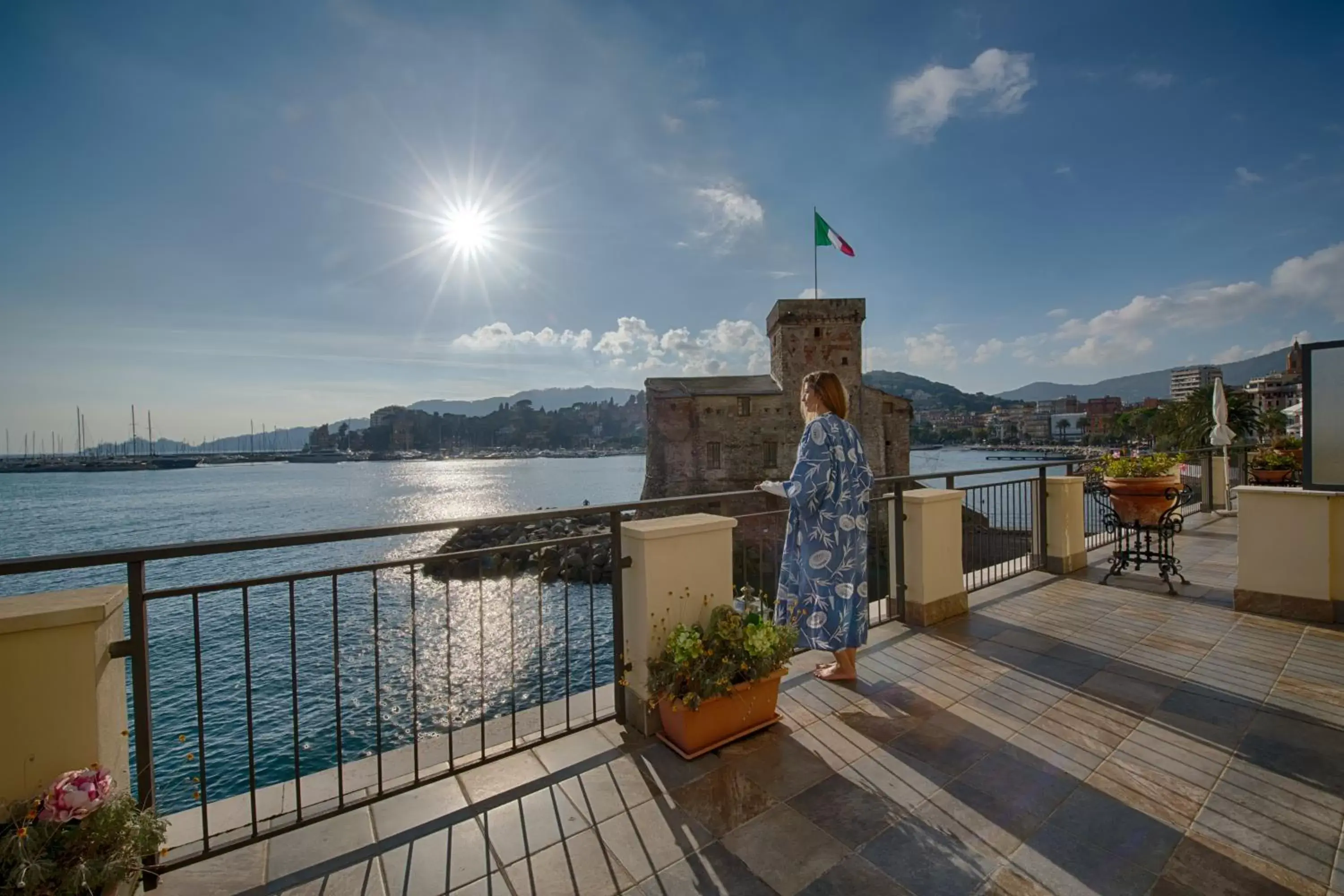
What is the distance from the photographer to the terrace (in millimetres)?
1936

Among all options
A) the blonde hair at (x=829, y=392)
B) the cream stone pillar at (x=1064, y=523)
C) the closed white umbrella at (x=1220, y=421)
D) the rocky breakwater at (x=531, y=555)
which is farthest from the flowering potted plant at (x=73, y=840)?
the rocky breakwater at (x=531, y=555)

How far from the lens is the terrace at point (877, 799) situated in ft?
6.35

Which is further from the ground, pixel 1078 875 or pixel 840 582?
pixel 840 582

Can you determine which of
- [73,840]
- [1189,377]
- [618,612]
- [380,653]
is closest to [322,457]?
[380,653]

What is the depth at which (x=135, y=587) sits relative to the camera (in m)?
1.96

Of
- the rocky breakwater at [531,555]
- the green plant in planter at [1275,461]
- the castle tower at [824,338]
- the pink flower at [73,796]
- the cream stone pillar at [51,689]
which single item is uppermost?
the castle tower at [824,338]

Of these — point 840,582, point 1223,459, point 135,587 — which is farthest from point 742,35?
point 1223,459

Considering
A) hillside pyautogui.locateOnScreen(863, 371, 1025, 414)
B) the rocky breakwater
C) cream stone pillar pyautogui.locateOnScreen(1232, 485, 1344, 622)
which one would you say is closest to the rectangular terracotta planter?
cream stone pillar pyautogui.locateOnScreen(1232, 485, 1344, 622)

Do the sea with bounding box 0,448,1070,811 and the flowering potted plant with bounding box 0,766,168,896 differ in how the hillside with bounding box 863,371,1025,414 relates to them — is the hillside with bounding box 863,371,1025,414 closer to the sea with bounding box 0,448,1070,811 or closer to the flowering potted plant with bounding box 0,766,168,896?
the sea with bounding box 0,448,1070,811

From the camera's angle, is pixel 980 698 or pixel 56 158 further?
pixel 56 158

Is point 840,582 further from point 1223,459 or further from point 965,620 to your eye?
point 1223,459

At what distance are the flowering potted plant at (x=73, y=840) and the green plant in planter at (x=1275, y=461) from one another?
10.8m

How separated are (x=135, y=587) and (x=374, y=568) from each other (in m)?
0.77

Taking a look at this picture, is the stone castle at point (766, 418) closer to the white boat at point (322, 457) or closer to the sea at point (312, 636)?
the sea at point (312, 636)
